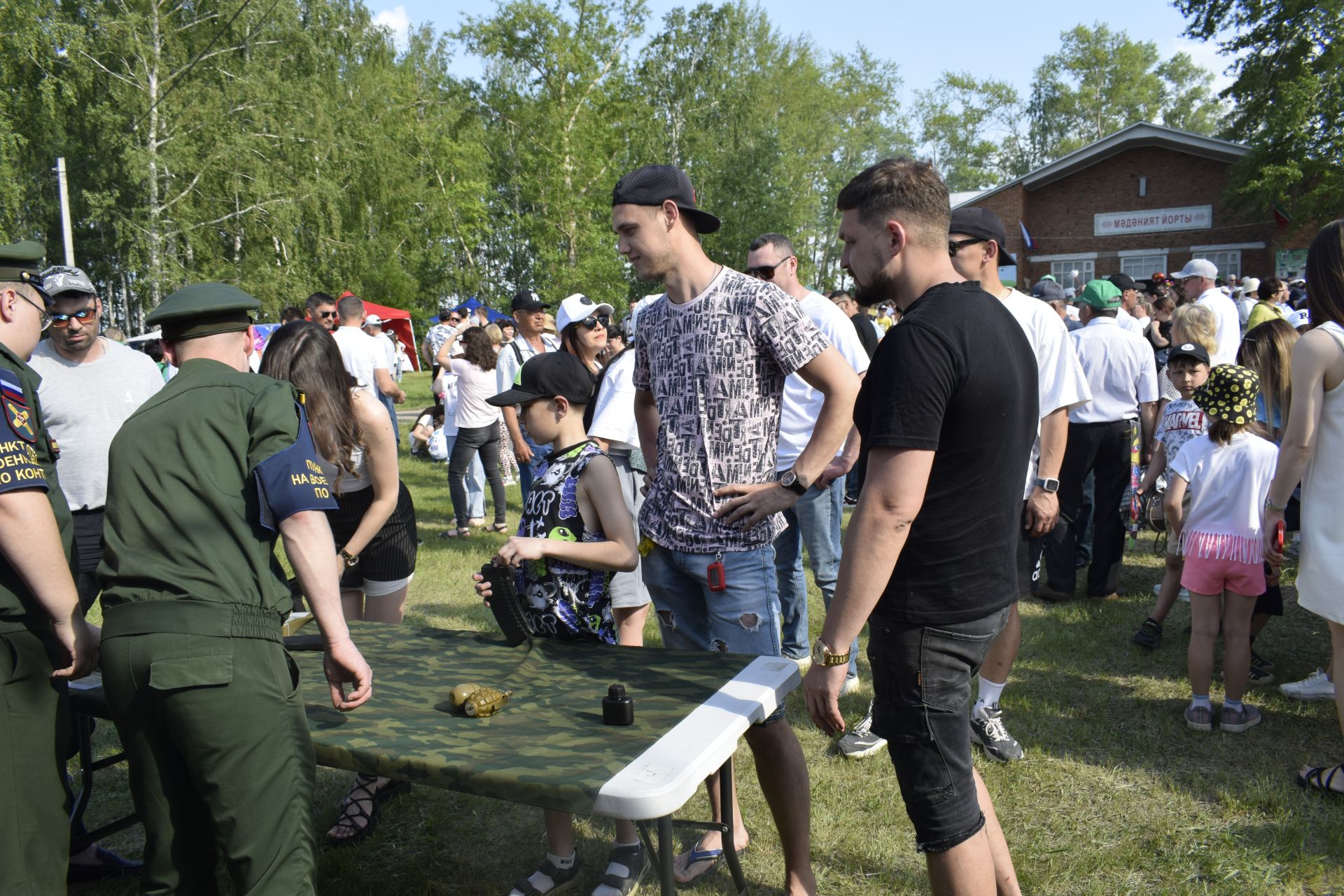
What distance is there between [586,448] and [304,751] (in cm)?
131

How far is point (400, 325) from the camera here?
33.3 metres

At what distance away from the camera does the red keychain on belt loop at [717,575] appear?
2883 millimetres

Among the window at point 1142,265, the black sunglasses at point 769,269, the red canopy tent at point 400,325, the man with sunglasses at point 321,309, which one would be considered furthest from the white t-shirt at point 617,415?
the window at point 1142,265

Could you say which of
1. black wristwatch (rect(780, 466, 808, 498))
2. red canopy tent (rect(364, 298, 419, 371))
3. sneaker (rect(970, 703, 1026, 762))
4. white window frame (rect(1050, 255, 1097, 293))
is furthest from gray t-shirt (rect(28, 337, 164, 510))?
white window frame (rect(1050, 255, 1097, 293))

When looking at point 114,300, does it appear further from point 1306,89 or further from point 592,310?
point 1306,89

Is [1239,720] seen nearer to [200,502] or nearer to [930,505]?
[930,505]

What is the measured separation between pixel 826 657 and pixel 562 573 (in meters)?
1.20

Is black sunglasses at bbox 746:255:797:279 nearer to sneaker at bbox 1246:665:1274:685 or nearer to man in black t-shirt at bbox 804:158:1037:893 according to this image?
man in black t-shirt at bbox 804:158:1037:893

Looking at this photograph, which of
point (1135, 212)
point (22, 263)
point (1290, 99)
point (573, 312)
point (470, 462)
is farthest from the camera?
point (1135, 212)

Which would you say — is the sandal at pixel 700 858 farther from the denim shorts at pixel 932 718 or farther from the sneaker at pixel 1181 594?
the sneaker at pixel 1181 594

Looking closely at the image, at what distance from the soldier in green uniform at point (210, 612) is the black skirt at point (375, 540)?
1657mm

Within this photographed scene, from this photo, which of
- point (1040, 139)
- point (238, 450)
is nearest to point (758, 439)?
point (238, 450)

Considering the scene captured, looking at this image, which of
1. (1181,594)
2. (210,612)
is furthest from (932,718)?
(1181,594)

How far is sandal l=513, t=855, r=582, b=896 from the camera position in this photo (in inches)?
122
